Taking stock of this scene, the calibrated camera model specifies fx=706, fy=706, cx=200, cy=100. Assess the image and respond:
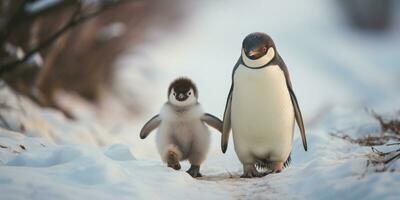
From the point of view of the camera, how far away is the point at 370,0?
72.8ft

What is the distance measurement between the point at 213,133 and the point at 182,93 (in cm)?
337

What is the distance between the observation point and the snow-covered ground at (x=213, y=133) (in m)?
2.82

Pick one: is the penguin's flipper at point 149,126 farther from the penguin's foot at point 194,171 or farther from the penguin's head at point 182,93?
the penguin's foot at point 194,171

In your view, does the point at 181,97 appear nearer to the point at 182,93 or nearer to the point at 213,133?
the point at 182,93

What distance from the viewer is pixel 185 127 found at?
385 cm

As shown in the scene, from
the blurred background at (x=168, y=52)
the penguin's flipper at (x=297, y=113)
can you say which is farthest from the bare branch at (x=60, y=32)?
the penguin's flipper at (x=297, y=113)

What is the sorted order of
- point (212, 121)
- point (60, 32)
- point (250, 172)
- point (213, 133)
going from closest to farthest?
point (250, 172), point (212, 121), point (60, 32), point (213, 133)

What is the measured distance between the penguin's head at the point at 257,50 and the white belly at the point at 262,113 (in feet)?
0.13

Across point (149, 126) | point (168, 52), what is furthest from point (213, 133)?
point (168, 52)

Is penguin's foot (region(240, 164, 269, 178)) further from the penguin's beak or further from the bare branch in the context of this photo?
the bare branch

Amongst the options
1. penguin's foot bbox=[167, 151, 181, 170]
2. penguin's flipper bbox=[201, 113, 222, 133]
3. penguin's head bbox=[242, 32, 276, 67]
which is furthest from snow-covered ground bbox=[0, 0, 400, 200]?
penguin's head bbox=[242, 32, 276, 67]

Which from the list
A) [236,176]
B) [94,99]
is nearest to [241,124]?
[236,176]

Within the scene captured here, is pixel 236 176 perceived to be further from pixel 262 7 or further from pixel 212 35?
pixel 262 7

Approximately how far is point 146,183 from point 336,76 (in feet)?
44.8
